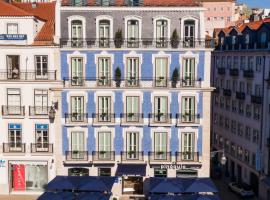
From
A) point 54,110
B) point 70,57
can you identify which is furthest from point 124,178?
point 70,57

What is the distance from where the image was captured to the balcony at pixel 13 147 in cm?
4212

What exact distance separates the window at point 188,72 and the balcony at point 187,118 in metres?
3.06

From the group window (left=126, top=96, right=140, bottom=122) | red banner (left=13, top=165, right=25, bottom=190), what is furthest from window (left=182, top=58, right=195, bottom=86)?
red banner (left=13, top=165, right=25, bottom=190)

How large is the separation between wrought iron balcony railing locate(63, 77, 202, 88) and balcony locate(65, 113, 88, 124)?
2926 mm

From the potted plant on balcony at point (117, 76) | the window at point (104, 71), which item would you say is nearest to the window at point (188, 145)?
the potted plant on balcony at point (117, 76)

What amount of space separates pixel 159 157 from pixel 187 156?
2.77m

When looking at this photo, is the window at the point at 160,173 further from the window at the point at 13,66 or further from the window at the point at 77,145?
the window at the point at 13,66

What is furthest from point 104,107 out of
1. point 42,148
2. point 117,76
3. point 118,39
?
point 42,148

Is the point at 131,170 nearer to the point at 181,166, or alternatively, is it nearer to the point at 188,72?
the point at 181,166

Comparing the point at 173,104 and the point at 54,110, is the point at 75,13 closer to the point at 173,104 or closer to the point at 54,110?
the point at 54,110

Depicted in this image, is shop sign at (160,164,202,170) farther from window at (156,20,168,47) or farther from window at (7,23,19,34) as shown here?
window at (7,23,19,34)

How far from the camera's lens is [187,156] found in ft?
136

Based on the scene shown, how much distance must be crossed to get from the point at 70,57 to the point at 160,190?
614 inches

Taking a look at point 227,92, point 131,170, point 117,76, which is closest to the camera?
point 131,170
